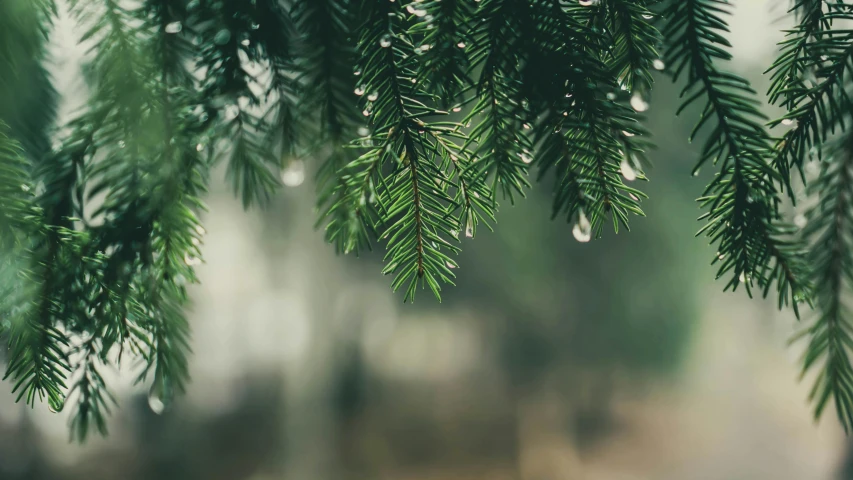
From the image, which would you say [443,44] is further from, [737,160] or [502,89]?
[737,160]

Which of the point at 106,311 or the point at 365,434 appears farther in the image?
the point at 365,434

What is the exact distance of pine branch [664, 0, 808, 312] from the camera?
26 cm

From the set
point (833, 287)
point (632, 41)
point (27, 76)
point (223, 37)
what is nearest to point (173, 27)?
point (223, 37)

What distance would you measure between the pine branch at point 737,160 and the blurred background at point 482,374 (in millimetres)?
2148

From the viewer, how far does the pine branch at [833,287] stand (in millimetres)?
197

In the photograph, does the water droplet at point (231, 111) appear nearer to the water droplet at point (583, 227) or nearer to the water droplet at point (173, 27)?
the water droplet at point (173, 27)

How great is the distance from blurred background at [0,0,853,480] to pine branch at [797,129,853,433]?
2.17m

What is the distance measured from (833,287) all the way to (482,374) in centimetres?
275

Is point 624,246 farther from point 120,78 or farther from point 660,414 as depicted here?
point 120,78

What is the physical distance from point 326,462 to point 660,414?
188 centimetres

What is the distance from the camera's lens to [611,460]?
280 centimetres

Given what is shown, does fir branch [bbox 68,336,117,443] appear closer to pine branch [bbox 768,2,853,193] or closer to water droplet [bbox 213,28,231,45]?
water droplet [bbox 213,28,231,45]

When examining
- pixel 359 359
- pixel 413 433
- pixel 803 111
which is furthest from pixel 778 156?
pixel 413 433

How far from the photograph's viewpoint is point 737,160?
0.26 m
